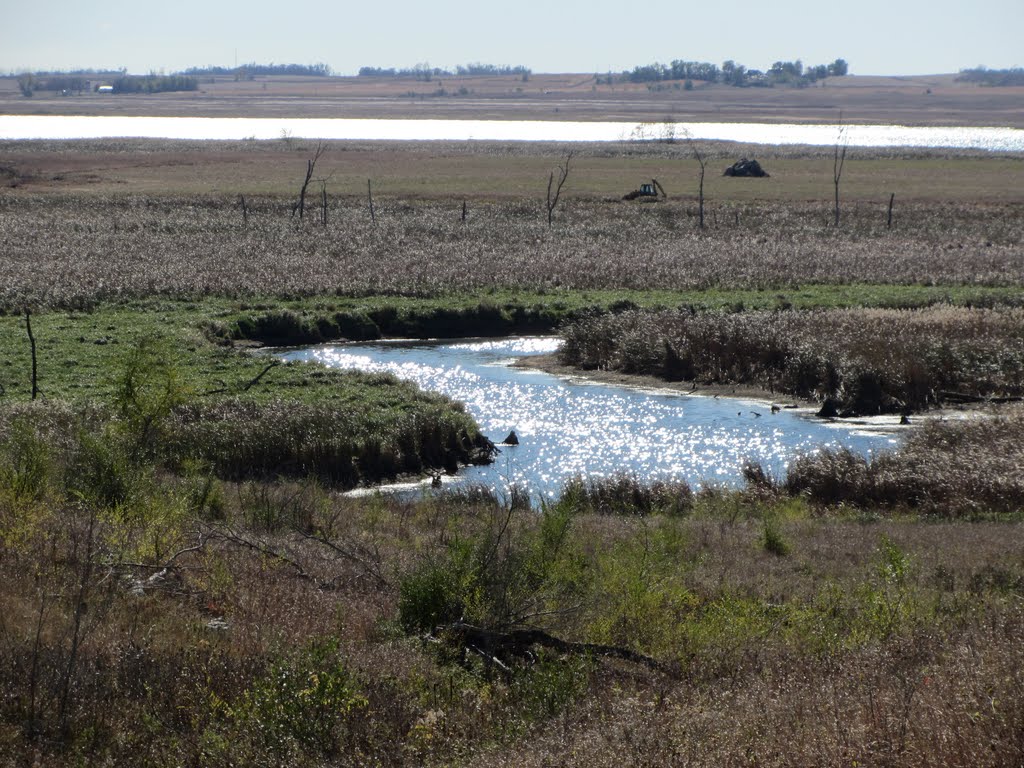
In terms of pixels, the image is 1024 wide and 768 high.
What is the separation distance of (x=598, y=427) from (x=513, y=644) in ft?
58.2

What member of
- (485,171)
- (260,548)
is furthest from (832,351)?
(485,171)

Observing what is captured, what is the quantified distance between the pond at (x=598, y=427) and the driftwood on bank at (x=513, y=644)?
1183cm

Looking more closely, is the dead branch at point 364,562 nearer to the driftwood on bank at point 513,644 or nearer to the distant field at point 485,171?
the driftwood on bank at point 513,644

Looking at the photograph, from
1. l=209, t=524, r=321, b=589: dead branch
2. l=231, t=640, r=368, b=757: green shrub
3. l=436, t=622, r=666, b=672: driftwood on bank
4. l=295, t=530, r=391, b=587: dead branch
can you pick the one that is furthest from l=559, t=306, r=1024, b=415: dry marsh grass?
l=231, t=640, r=368, b=757: green shrub

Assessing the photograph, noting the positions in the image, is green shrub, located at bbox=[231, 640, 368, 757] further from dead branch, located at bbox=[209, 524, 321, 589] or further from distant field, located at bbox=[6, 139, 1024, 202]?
distant field, located at bbox=[6, 139, 1024, 202]

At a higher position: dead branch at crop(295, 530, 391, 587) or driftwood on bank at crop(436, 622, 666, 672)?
driftwood on bank at crop(436, 622, 666, 672)

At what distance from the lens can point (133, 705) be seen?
680 cm

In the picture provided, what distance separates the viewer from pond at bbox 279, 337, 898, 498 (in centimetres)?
2270

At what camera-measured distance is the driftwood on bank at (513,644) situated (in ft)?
27.5

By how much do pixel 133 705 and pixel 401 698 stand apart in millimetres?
1691

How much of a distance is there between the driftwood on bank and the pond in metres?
11.8

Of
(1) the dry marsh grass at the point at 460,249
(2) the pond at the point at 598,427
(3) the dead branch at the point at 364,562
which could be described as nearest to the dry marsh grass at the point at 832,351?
(2) the pond at the point at 598,427

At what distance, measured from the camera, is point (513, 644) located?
28.7 ft

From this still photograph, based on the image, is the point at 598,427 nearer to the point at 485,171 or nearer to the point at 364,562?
the point at 364,562
